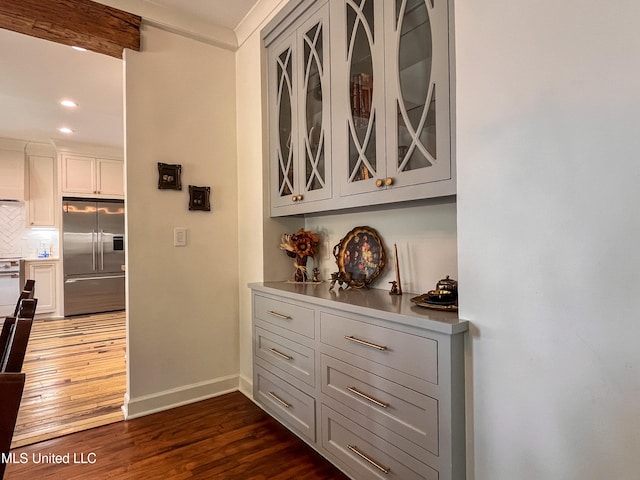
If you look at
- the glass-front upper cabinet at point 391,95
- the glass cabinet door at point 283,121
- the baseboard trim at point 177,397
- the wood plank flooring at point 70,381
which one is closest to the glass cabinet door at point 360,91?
the glass-front upper cabinet at point 391,95

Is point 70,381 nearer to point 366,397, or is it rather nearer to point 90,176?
point 366,397

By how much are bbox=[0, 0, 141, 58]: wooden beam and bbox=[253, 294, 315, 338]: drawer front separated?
184 cm

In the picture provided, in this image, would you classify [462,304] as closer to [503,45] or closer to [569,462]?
[569,462]

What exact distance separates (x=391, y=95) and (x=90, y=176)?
544 centimetres

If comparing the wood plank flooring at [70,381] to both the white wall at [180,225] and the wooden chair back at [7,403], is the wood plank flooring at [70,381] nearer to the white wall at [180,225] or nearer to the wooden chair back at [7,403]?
the white wall at [180,225]

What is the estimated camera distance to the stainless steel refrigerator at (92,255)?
512cm

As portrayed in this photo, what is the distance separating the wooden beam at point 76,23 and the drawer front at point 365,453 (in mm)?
2490

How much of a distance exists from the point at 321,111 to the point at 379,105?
1.57 ft

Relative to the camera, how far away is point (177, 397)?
2379mm

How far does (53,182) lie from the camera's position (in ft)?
17.5

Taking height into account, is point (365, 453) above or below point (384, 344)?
below

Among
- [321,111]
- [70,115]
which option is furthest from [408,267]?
[70,115]

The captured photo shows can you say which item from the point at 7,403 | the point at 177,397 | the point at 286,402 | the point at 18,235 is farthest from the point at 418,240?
the point at 18,235

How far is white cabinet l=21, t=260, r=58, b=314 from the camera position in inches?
198
